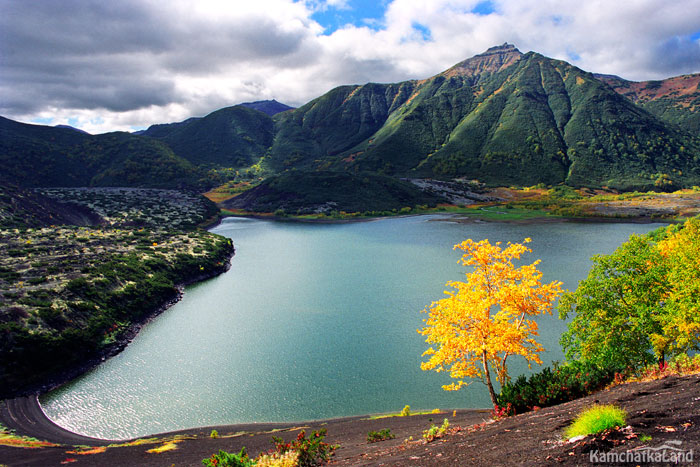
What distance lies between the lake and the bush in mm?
10362

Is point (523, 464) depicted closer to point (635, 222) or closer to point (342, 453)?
point (342, 453)

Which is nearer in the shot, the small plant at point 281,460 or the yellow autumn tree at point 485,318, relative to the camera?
the small plant at point 281,460

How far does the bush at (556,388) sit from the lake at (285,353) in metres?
10.4

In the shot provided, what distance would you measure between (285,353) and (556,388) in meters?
26.9

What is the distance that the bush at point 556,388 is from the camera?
1955 centimetres

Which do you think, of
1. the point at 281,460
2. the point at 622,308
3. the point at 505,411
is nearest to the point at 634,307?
the point at 622,308

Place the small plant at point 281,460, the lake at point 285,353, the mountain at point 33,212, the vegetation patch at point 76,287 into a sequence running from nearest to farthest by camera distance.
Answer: the small plant at point 281,460 < the lake at point 285,353 < the vegetation patch at point 76,287 < the mountain at point 33,212

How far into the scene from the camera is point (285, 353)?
39.8 metres

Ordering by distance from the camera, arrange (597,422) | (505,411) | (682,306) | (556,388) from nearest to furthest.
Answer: (597,422), (682,306), (505,411), (556,388)

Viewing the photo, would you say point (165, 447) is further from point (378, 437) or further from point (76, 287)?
point (76, 287)

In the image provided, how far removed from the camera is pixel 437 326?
19.9 metres

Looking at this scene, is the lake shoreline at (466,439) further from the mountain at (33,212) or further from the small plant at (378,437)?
the mountain at (33,212)

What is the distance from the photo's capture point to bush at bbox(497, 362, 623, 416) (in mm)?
19547

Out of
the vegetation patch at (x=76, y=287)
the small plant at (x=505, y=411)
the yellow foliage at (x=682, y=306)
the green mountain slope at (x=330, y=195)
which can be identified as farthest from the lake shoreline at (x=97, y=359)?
the green mountain slope at (x=330, y=195)
